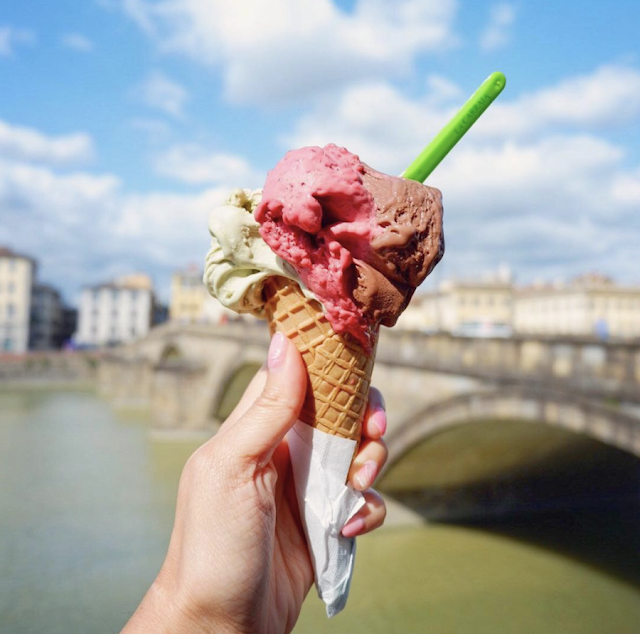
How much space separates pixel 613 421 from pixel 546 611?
2.87 m

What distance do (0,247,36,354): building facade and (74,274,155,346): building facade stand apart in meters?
11.1

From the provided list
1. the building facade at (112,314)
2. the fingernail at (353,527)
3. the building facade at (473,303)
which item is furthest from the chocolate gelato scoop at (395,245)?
the building facade at (112,314)

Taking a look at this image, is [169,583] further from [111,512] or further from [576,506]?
[576,506]

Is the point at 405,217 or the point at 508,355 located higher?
the point at 405,217

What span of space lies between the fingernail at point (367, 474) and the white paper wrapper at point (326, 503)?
4 centimetres

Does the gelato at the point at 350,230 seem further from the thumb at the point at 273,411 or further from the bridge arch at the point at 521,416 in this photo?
the bridge arch at the point at 521,416

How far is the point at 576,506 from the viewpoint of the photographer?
12336mm

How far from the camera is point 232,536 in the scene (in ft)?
5.16

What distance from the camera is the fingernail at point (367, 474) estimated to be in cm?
190

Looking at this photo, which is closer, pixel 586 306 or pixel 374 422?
pixel 374 422

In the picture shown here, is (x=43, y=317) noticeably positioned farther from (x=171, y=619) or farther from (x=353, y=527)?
(x=171, y=619)

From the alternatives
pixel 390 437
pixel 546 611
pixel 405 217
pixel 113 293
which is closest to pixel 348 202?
pixel 405 217

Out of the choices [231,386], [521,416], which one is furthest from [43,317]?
[521,416]

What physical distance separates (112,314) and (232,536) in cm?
6432
